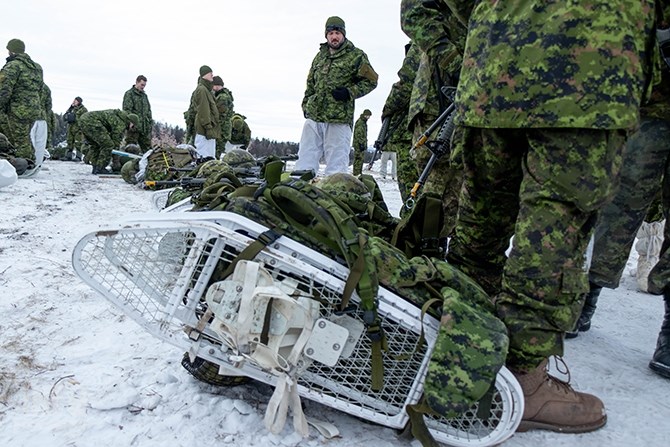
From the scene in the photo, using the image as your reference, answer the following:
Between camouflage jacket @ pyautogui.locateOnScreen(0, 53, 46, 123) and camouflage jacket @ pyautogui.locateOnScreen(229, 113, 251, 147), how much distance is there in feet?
13.1

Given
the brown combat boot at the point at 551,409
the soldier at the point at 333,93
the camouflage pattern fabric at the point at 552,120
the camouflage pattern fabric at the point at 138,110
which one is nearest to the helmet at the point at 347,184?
the camouflage pattern fabric at the point at 552,120

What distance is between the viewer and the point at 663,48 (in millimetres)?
1267

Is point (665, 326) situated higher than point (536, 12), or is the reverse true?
point (536, 12)

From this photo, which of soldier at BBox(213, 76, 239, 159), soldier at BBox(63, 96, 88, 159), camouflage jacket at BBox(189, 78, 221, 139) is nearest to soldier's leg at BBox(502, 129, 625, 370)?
camouflage jacket at BBox(189, 78, 221, 139)

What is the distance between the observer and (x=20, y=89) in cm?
772

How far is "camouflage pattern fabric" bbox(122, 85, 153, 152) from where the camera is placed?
36.0 feet

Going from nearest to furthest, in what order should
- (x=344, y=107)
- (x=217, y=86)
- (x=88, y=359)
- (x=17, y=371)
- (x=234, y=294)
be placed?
(x=234, y=294) → (x=17, y=371) → (x=88, y=359) → (x=344, y=107) → (x=217, y=86)

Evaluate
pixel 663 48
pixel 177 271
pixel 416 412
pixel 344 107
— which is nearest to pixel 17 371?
pixel 177 271

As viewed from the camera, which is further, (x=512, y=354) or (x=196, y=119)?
(x=196, y=119)

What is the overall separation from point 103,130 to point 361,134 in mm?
7309

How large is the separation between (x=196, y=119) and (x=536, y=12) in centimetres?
754

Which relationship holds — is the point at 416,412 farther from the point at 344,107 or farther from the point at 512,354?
the point at 344,107

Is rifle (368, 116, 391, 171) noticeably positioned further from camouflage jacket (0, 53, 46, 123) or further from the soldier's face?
camouflage jacket (0, 53, 46, 123)

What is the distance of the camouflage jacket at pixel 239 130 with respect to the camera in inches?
431
